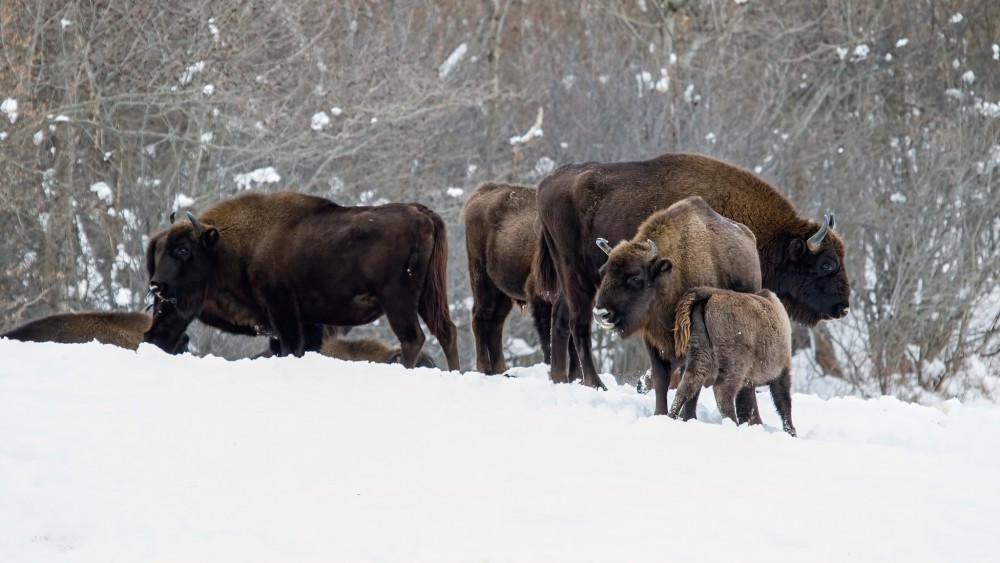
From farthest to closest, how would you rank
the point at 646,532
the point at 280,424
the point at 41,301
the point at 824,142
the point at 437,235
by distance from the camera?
the point at 824,142, the point at 41,301, the point at 437,235, the point at 280,424, the point at 646,532

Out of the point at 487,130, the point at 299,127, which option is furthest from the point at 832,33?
the point at 299,127

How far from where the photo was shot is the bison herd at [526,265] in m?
9.52

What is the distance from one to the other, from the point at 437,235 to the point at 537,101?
56.5ft

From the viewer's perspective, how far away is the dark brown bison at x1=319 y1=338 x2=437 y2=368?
14008 mm

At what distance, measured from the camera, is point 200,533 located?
582cm

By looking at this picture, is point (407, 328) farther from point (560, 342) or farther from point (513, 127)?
point (513, 127)

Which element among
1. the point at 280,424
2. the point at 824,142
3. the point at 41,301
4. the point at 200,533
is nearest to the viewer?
the point at 200,533

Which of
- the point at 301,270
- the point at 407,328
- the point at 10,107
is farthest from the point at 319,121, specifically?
the point at 407,328

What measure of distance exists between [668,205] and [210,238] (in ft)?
14.7

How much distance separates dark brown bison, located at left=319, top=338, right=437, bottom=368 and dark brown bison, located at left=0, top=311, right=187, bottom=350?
1538 mm

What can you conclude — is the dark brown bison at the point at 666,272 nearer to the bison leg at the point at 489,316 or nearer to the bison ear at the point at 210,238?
the bison ear at the point at 210,238

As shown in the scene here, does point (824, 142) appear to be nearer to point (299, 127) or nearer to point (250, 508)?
point (299, 127)

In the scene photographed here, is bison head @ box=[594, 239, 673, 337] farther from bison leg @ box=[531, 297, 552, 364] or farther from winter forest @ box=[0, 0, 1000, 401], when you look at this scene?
winter forest @ box=[0, 0, 1000, 401]

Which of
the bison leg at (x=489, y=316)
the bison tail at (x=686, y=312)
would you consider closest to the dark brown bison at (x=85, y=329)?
the bison leg at (x=489, y=316)
